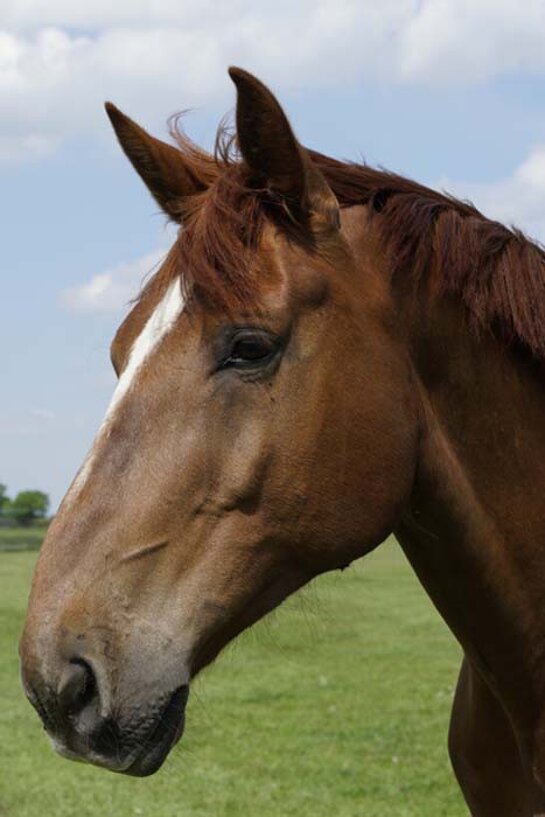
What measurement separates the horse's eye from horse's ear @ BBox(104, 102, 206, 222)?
19.1 inches

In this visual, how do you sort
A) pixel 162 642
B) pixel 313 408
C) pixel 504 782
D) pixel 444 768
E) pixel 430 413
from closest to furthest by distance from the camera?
pixel 162 642
pixel 313 408
pixel 430 413
pixel 504 782
pixel 444 768

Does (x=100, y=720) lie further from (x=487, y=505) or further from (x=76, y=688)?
(x=487, y=505)

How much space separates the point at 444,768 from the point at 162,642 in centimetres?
723

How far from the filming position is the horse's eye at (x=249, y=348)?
2.72m

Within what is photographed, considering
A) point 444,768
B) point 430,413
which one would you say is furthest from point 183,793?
point 430,413

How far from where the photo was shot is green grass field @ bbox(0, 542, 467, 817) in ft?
27.0

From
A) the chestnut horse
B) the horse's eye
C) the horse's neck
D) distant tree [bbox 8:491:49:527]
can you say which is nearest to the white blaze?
the chestnut horse

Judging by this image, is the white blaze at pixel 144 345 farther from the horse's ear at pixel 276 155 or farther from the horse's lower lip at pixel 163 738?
the horse's lower lip at pixel 163 738

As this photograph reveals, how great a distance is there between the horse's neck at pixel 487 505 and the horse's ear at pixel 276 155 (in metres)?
0.41

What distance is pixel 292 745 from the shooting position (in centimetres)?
1017

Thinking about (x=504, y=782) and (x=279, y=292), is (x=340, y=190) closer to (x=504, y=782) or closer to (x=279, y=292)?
(x=279, y=292)

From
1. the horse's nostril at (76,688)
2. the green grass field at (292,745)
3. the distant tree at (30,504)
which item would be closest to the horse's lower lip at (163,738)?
the horse's nostril at (76,688)

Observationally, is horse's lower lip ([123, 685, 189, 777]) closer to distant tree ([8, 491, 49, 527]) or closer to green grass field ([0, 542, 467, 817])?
green grass field ([0, 542, 467, 817])

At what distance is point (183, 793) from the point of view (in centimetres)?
863
